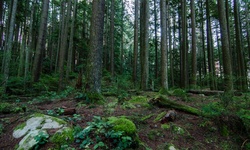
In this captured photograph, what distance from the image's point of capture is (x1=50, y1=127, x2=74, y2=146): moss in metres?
2.61

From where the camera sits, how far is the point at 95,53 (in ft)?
18.6

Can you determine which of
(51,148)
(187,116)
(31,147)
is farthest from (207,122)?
(31,147)

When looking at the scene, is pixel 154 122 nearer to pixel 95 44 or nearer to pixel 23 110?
pixel 95 44

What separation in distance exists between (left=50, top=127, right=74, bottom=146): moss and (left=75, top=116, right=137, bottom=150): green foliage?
0.11m

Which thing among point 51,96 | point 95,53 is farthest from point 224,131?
point 51,96

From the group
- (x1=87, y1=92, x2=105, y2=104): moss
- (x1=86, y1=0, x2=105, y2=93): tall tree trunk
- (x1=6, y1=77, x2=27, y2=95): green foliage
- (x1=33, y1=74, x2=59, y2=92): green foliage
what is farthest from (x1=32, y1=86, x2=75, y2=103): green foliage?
(x1=86, y1=0, x2=105, y2=93): tall tree trunk

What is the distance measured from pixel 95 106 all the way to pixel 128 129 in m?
2.52

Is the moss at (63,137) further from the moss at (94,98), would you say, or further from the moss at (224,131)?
the moss at (224,131)

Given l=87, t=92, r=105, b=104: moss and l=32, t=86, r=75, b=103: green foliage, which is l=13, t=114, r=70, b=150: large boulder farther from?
l=32, t=86, r=75, b=103: green foliage

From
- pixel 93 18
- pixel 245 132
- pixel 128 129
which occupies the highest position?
pixel 93 18

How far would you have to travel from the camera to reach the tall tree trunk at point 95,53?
219 inches

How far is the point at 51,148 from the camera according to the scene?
2467mm

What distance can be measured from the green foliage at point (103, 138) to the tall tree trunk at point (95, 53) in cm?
277

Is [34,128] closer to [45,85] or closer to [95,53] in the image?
[95,53]
